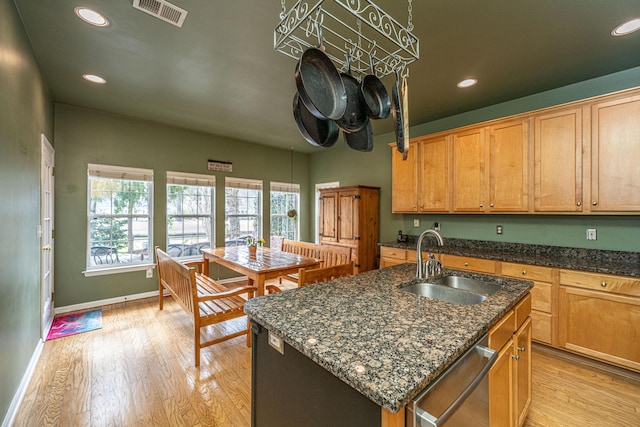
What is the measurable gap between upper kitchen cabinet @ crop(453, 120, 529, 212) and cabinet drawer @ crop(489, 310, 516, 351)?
80.5 inches

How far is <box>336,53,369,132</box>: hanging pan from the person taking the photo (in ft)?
4.60

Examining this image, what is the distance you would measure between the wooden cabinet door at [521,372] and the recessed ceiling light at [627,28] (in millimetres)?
2267

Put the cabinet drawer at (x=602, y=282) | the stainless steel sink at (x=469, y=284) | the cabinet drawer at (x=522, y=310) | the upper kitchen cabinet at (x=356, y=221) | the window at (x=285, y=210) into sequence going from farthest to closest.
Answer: the window at (x=285, y=210) → the upper kitchen cabinet at (x=356, y=221) → the cabinet drawer at (x=602, y=282) → the stainless steel sink at (x=469, y=284) → the cabinet drawer at (x=522, y=310)

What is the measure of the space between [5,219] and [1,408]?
45.7 inches

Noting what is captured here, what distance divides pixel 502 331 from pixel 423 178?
2.75 meters

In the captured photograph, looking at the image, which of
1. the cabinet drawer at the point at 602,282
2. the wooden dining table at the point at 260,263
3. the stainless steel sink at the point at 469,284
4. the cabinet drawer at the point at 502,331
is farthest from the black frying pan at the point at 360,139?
the cabinet drawer at the point at 602,282

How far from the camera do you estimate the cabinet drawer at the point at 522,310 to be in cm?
151

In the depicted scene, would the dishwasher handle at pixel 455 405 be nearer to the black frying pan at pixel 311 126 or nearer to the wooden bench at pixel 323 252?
the black frying pan at pixel 311 126

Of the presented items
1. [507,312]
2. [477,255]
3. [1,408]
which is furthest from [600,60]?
[1,408]

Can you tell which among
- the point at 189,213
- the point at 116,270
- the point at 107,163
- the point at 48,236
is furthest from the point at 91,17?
the point at 116,270

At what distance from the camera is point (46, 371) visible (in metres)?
2.34

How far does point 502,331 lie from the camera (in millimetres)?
1309

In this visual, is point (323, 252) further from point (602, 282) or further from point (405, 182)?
point (602, 282)

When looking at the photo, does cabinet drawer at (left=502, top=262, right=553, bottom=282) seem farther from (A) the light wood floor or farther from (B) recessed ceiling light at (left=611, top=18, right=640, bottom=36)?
(B) recessed ceiling light at (left=611, top=18, right=640, bottom=36)
